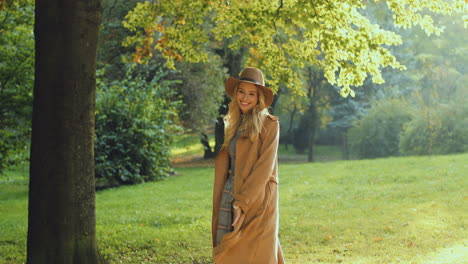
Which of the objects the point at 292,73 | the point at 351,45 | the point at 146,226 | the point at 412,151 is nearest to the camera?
the point at 351,45

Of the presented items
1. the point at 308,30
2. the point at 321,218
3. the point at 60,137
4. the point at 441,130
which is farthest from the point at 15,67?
the point at 441,130

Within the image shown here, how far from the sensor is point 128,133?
19.2 m

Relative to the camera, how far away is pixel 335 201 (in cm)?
1461

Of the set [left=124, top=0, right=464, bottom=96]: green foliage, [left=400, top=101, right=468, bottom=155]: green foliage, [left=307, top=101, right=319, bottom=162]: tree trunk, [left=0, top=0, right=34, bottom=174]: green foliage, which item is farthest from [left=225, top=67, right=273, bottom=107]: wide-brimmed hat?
[left=307, top=101, right=319, bottom=162]: tree trunk

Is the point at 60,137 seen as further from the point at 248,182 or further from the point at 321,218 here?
the point at 321,218

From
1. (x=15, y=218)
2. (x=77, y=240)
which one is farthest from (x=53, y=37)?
(x=15, y=218)

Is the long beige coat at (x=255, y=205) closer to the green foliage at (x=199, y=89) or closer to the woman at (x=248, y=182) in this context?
the woman at (x=248, y=182)

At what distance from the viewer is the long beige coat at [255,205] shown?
4.89 meters

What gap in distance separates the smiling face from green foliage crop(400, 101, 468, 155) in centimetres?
2382

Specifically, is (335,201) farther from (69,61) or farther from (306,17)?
(69,61)

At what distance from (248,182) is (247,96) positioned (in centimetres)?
76

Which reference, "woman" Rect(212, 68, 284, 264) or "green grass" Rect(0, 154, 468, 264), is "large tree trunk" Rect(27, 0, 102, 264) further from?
"green grass" Rect(0, 154, 468, 264)

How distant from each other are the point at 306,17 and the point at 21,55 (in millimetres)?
7012

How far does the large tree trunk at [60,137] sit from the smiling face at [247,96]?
2070mm
